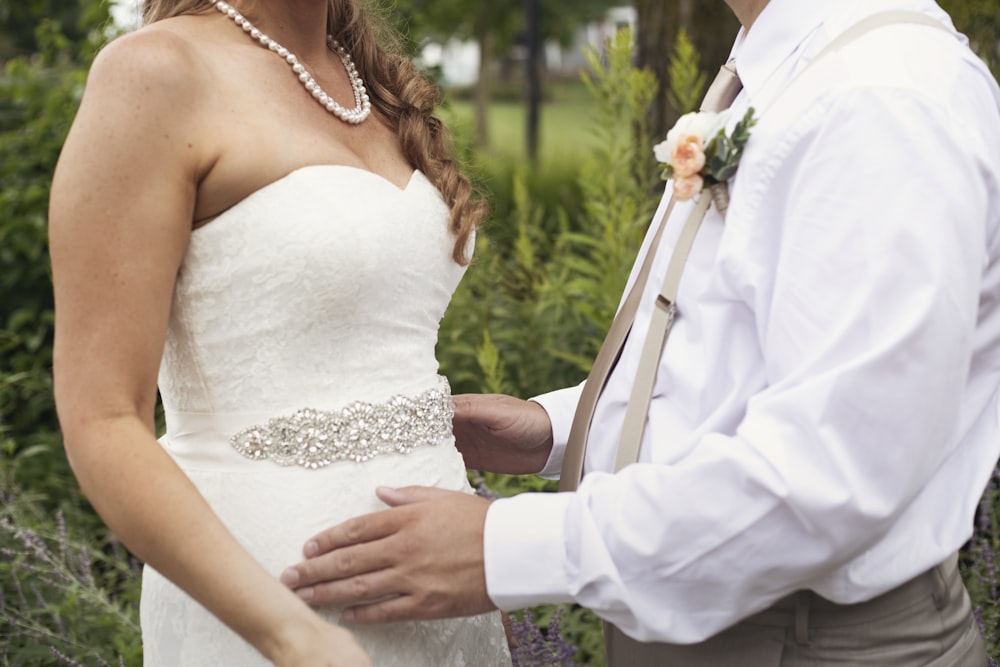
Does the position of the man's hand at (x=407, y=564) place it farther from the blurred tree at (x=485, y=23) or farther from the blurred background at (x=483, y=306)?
the blurred tree at (x=485, y=23)

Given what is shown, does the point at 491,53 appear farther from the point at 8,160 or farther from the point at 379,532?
the point at 379,532

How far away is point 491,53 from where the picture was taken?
21234mm

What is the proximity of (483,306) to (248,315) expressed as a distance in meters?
2.23

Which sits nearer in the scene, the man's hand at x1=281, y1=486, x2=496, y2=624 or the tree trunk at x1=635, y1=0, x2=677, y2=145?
the man's hand at x1=281, y1=486, x2=496, y2=624

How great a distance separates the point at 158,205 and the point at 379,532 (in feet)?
1.92

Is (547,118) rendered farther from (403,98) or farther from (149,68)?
(149,68)

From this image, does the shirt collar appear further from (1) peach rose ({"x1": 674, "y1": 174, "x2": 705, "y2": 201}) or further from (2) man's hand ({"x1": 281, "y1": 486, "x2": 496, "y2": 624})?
(2) man's hand ({"x1": 281, "y1": 486, "x2": 496, "y2": 624})

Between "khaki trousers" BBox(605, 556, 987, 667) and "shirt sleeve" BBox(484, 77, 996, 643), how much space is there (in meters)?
0.15

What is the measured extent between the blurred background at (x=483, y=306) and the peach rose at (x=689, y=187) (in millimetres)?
1015

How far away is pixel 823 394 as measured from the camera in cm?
149

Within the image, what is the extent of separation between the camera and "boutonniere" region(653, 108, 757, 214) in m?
1.69

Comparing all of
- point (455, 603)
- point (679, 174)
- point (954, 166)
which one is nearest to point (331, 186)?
point (679, 174)

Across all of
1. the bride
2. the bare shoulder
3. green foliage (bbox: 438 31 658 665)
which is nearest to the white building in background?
green foliage (bbox: 438 31 658 665)

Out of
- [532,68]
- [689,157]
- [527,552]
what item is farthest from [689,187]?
[532,68]
